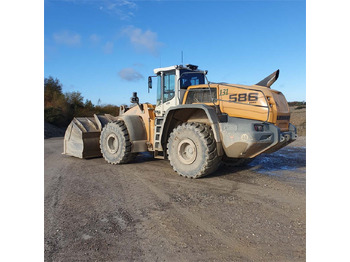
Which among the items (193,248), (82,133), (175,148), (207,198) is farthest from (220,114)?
(82,133)

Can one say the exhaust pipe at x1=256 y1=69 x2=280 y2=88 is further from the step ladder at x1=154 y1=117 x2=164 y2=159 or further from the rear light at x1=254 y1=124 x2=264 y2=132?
the step ladder at x1=154 y1=117 x2=164 y2=159

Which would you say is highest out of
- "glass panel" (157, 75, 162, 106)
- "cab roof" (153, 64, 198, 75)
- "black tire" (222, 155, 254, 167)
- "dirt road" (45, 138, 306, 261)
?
"cab roof" (153, 64, 198, 75)

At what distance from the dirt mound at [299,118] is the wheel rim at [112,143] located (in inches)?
537

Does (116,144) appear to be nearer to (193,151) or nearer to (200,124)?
(193,151)

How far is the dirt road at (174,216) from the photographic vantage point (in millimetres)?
3064

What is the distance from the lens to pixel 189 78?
7410 millimetres

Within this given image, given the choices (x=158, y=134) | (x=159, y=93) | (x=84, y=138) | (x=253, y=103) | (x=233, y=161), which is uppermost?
(x=159, y=93)

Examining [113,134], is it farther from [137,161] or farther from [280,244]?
[280,244]

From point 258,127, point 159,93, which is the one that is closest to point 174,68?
point 159,93

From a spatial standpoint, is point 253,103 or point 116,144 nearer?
point 253,103

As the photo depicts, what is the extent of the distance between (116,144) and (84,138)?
1326 millimetres

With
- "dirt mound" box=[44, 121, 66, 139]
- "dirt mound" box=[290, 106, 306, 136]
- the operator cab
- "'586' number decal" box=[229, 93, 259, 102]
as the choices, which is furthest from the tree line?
"'586' number decal" box=[229, 93, 259, 102]

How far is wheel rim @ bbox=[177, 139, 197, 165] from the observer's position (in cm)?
623

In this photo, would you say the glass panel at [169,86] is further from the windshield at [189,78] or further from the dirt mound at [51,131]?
the dirt mound at [51,131]
